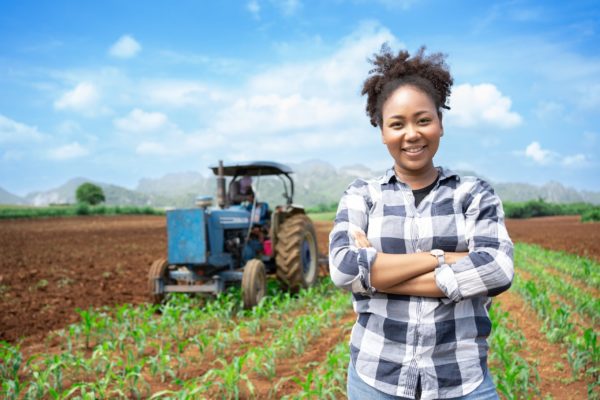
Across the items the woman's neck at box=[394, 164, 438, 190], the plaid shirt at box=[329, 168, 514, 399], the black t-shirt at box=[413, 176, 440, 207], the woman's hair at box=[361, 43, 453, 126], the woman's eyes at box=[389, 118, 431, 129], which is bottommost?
the plaid shirt at box=[329, 168, 514, 399]

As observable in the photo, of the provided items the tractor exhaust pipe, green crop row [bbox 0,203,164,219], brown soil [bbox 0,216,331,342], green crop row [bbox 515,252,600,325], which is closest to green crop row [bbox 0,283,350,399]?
brown soil [bbox 0,216,331,342]

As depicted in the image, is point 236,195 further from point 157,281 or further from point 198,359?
point 198,359

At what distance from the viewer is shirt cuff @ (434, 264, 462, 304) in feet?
4.98

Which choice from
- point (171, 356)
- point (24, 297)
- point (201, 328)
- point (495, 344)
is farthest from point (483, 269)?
point (24, 297)

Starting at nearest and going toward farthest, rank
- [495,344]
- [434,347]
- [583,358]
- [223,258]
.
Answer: [434,347] → [583,358] → [495,344] → [223,258]

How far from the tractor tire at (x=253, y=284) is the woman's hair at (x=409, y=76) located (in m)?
4.45

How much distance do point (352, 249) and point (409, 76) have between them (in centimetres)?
68

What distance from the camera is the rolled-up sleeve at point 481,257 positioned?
1526mm

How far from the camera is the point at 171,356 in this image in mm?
4488

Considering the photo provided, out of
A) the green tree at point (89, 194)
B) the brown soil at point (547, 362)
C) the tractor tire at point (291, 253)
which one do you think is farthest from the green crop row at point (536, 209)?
the green tree at point (89, 194)

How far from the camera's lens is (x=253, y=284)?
19.7 feet

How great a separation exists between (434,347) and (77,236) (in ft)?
63.9

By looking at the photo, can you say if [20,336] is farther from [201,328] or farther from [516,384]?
[516,384]

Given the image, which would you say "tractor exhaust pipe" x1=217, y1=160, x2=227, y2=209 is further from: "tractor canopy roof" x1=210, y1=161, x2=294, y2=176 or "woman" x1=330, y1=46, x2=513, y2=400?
"woman" x1=330, y1=46, x2=513, y2=400
